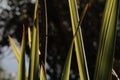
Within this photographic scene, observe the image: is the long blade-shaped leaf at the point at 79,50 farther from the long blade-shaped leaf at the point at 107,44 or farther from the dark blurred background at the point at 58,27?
the dark blurred background at the point at 58,27

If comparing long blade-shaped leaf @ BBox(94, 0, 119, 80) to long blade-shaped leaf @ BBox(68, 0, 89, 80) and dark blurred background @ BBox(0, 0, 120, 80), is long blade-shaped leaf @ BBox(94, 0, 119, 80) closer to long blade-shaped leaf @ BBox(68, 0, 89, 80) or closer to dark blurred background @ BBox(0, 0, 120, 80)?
long blade-shaped leaf @ BBox(68, 0, 89, 80)

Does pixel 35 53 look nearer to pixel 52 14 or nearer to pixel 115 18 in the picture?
pixel 115 18

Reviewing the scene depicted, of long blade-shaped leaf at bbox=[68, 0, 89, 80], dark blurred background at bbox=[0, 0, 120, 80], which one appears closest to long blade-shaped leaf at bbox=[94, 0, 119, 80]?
long blade-shaped leaf at bbox=[68, 0, 89, 80]

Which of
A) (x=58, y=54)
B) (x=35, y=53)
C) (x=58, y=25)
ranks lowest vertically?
(x=58, y=54)

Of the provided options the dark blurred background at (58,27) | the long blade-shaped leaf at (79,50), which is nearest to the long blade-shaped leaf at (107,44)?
the long blade-shaped leaf at (79,50)

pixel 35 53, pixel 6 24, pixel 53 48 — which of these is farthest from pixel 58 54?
pixel 35 53

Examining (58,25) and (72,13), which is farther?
(58,25)

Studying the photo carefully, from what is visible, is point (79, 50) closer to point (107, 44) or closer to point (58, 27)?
point (107, 44)
